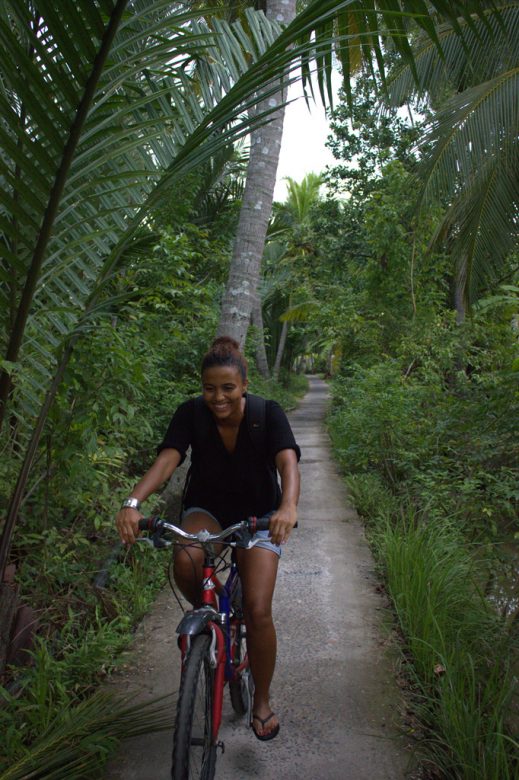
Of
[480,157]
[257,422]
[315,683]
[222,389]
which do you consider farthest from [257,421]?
[480,157]

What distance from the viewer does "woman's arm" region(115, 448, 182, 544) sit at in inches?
91.0

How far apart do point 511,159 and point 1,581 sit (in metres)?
7.58

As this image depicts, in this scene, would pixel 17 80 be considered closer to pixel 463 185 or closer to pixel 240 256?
pixel 240 256

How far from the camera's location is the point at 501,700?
2.49 m

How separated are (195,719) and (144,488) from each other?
883 mm

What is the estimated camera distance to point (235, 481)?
2770mm

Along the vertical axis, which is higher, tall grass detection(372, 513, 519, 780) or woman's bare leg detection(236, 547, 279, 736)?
woman's bare leg detection(236, 547, 279, 736)

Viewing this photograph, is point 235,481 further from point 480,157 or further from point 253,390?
point 253,390

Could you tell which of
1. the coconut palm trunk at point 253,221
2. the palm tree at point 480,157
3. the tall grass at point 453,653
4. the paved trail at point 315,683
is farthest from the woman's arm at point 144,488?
the palm tree at point 480,157

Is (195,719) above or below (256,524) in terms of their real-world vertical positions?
below

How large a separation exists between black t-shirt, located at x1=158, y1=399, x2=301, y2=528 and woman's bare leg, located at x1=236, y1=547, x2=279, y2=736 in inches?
10.1

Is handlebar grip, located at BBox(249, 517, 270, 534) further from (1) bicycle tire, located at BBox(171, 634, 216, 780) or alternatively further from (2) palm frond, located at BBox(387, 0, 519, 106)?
(2) palm frond, located at BBox(387, 0, 519, 106)

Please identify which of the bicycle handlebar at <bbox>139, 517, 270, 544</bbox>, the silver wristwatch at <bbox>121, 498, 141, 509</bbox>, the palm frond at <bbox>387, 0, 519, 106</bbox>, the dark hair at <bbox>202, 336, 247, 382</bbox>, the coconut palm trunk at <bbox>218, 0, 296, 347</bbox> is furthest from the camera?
the palm frond at <bbox>387, 0, 519, 106</bbox>

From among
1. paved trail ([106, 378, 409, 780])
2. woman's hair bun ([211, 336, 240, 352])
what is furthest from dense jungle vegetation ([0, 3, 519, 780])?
woman's hair bun ([211, 336, 240, 352])
